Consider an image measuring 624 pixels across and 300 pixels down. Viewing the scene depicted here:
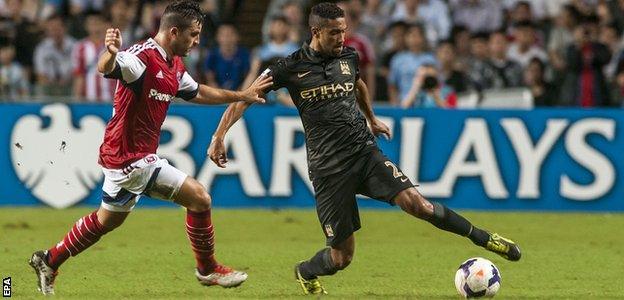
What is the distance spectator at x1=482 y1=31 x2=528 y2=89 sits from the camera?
60.1ft

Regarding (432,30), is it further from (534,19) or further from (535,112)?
(535,112)

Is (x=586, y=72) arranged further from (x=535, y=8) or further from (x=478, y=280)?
(x=478, y=280)

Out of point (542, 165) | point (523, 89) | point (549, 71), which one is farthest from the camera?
point (549, 71)

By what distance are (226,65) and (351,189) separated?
8631 millimetres

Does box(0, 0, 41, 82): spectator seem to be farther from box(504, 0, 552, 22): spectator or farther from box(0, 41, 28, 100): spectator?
box(504, 0, 552, 22): spectator


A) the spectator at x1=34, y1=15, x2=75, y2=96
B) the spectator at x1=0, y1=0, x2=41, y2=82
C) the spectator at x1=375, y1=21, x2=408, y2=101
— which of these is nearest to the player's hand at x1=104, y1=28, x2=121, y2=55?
the spectator at x1=375, y1=21, x2=408, y2=101

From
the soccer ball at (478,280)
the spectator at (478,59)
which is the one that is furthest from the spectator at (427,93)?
the soccer ball at (478,280)

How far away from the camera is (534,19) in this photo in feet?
66.6

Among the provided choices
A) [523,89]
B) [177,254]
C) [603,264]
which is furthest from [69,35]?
[603,264]

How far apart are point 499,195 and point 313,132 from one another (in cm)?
664

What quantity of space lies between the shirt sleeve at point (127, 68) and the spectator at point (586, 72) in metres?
Answer: 10.1

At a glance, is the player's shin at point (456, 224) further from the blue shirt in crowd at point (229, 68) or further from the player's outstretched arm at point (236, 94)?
the blue shirt in crowd at point (229, 68)

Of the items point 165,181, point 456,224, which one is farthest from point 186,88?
point 456,224

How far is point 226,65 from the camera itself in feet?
59.5
